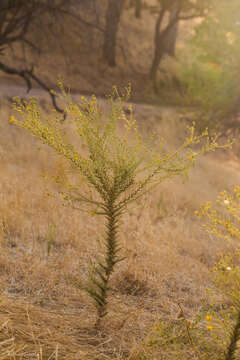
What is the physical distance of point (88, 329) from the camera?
6.92 ft

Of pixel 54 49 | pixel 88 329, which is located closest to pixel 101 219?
A: pixel 88 329

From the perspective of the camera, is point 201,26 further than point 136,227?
Yes

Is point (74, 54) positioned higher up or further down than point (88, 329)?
higher up

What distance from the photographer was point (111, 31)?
1329 cm

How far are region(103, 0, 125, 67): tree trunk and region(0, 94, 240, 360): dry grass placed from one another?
9.78 meters

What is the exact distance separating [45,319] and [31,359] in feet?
1.22

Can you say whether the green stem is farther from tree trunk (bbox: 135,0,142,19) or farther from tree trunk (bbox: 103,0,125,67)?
tree trunk (bbox: 135,0,142,19)

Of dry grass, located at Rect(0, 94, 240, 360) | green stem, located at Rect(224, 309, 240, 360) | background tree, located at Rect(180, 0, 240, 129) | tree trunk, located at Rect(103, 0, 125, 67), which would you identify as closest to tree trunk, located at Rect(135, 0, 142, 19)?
tree trunk, located at Rect(103, 0, 125, 67)

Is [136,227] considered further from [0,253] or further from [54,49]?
[54,49]

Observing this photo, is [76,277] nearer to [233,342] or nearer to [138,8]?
[233,342]

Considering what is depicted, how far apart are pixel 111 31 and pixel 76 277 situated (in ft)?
40.5

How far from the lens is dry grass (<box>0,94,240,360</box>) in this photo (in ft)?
6.38

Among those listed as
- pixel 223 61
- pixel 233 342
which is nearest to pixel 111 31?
pixel 223 61

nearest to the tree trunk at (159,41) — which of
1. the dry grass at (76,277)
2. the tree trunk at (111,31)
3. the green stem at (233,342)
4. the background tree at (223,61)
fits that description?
the tree trunk at (111,31)
